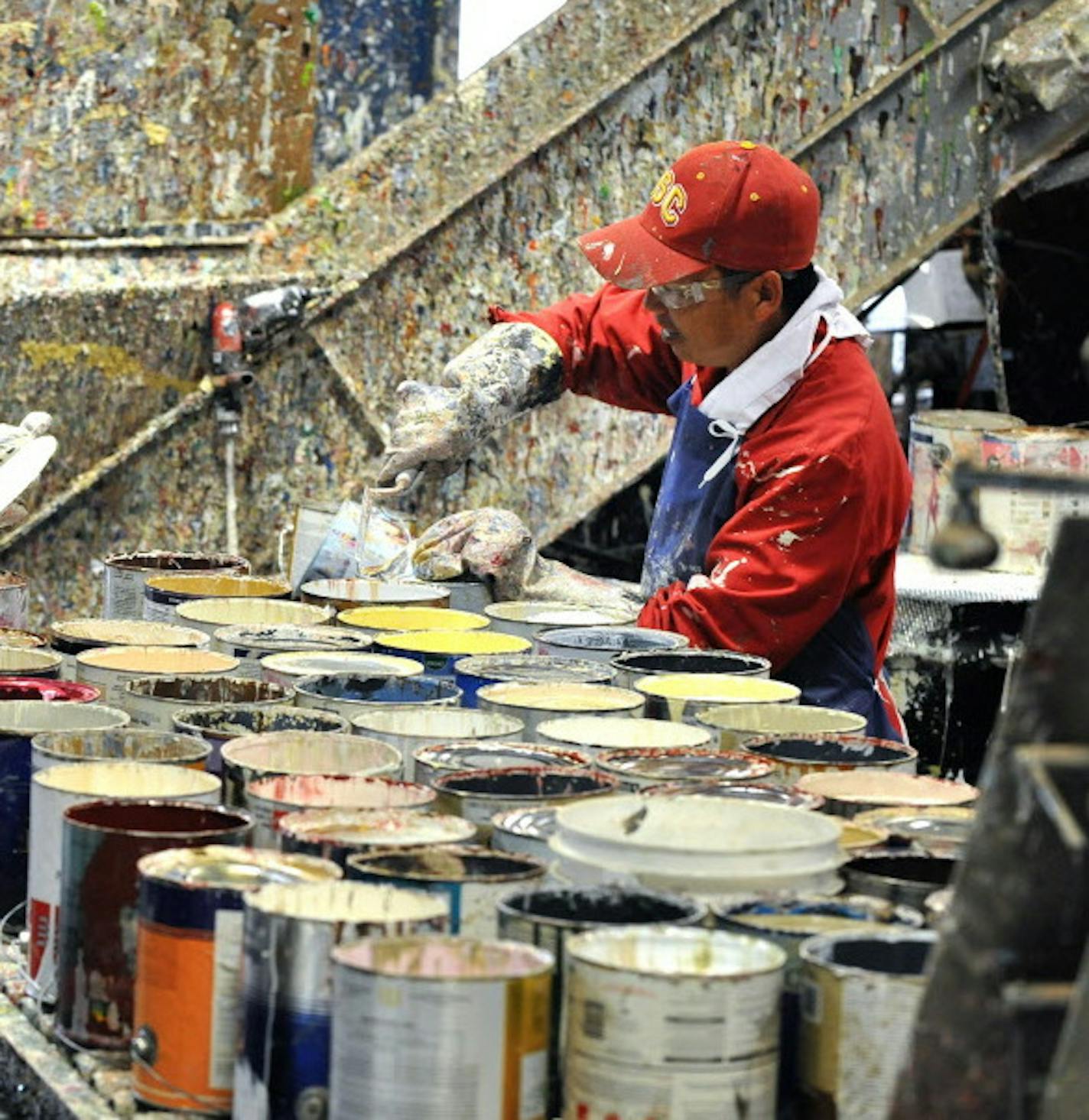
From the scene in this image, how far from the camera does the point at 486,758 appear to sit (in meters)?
2.39

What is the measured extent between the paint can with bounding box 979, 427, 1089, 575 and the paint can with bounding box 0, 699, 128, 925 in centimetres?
322

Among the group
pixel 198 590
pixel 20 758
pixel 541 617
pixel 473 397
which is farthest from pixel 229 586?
pixel 20 758

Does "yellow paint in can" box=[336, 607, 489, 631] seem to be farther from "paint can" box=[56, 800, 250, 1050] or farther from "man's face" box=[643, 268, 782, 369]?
"paint can" box=[56, 800, 250, 1050]

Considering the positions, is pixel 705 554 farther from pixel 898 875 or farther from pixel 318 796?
pixel 898 875

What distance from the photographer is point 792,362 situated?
12.3 ft

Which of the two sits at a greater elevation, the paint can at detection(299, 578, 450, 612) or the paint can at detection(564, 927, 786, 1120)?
the paint can at detection(299, 578, 450, 612)

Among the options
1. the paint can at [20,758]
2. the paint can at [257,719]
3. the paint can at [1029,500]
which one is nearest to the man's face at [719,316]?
the paint can at [257,719]

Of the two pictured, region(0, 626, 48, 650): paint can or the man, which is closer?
region(0, 626, 48, 650): paint can

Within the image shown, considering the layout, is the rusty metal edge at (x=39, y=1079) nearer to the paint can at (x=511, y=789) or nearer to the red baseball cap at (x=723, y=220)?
the paint can at (x=511, y=789)

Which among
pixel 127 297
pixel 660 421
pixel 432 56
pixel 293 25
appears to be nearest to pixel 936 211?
pixel 660 421

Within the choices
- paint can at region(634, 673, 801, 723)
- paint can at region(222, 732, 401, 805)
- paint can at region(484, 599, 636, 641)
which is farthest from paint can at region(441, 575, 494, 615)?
paint can at region(222, 732, 401, 805)

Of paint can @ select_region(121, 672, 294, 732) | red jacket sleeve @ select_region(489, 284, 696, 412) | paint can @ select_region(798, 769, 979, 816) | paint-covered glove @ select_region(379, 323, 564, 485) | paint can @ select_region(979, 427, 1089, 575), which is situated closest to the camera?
paint can @ select_region(798, 769, 979, 816)

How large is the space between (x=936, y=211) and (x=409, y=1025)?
482 cm

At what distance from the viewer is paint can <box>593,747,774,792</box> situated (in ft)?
7.52
